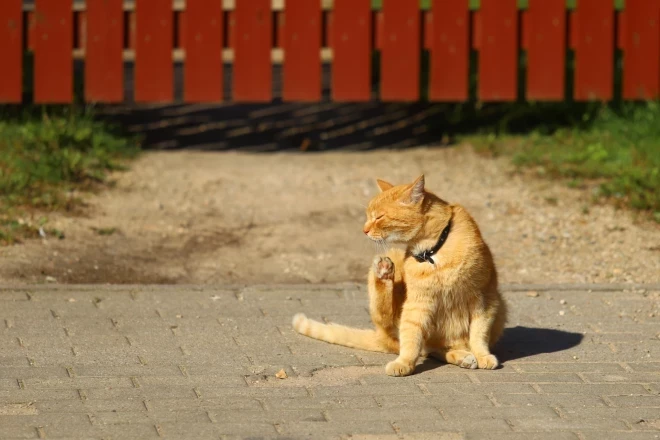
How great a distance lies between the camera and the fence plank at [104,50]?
9.41 m

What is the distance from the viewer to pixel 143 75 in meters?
9.49

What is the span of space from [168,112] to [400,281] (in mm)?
6123

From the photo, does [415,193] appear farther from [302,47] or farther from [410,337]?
[302,47]

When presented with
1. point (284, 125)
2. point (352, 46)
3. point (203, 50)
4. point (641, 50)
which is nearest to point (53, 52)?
point (203, 50)

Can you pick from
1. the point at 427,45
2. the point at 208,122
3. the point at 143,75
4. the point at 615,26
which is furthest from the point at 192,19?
the point at 615,26

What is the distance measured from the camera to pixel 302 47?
9.49m

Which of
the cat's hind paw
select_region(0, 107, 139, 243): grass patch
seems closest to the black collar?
the cat's hind paw

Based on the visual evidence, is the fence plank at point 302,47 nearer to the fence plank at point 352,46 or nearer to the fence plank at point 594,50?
the fence plank at point 352,46

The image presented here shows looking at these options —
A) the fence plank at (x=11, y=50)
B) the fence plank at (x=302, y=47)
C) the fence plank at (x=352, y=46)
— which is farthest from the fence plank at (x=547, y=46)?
the fence plank at (x=11, y=50)

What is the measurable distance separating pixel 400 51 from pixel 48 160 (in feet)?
11.0

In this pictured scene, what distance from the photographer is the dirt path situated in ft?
22.4

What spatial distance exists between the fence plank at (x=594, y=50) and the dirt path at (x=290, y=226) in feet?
4.31

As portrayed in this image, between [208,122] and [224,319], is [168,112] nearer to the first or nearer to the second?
[208,122]

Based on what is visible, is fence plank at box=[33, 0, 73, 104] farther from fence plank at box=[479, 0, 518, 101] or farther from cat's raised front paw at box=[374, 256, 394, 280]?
cat's raised front paw at box=[374, 256, 394, 280]
